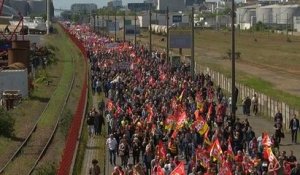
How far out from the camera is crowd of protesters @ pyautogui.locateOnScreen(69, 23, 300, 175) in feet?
60.3

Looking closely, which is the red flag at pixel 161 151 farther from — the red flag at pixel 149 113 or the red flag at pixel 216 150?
the red flag at pixel 149 113

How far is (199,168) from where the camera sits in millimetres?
18312

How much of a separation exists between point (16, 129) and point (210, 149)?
13905mm

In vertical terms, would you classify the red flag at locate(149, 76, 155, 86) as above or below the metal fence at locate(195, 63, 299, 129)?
above

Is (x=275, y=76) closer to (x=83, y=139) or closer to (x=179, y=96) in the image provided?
(x=179, y=96)

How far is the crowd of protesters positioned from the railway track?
273cm

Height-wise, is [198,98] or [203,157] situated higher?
[198,98]

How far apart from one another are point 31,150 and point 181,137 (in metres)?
6.60

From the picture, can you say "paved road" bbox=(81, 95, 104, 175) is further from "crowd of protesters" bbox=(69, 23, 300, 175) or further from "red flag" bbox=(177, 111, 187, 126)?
"red flag" bbox=(177, 111, 187, 126)

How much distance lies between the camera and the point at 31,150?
2716 centimetres

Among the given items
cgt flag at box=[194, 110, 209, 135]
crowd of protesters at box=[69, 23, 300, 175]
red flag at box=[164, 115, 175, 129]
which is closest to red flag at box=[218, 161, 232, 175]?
crowd of protesters at box=[69, 23, 300, 175]

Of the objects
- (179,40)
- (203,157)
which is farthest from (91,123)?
(179,40)

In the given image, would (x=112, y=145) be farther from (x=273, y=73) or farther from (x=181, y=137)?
(x=273, y=73)

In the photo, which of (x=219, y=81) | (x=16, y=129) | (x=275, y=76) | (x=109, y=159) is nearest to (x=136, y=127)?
(x=109, y=159)
